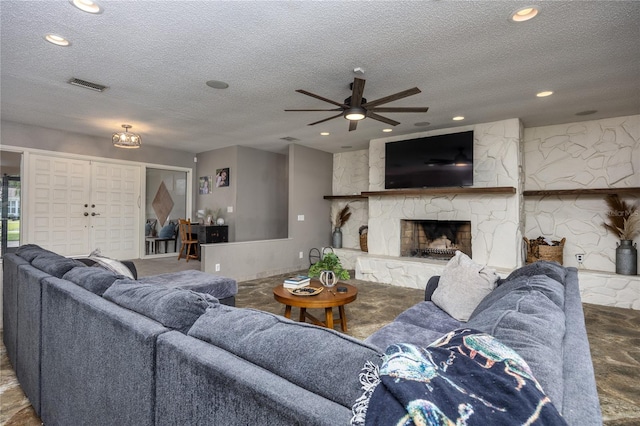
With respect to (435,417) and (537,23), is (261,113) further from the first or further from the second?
(435,417)

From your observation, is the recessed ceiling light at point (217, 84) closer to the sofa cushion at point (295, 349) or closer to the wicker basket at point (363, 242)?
the sofa cushion at point (295, 349)

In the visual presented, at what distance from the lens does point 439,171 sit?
4.96 m

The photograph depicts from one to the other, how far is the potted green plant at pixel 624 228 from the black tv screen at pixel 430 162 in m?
1.86

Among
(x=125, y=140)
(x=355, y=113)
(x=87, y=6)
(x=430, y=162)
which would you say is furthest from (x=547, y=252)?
(x=125, y=140)

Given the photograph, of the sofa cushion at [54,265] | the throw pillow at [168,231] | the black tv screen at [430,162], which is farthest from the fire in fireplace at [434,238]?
the throw pillow at [168,231]

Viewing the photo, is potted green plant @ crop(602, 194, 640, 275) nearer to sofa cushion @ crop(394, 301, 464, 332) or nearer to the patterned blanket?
sofa cushion @ crop(394, 301, 464, 332)

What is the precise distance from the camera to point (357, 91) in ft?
9.36

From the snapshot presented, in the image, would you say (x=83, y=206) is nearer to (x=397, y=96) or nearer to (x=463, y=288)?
(x=397, y=96)

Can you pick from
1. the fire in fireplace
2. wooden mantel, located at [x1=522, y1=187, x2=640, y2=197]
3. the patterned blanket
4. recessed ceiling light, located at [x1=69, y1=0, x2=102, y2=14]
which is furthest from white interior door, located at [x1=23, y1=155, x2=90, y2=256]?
wooden mantel, located at [x1=522, y1=187, x2=640, y2=197]

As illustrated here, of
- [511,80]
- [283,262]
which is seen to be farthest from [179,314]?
[283,262]

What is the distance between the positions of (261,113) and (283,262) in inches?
116

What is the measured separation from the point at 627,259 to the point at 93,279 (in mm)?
5631

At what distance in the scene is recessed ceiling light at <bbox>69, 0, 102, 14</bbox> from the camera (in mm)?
2051

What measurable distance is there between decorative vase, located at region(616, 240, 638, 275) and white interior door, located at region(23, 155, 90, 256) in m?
8.12
